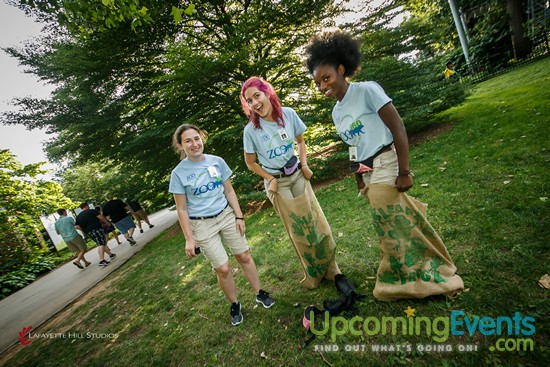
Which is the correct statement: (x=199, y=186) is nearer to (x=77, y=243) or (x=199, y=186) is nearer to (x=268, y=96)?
(x=268, y=96)

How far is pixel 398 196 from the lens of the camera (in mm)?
1992

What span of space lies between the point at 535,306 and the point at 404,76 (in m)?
7.20

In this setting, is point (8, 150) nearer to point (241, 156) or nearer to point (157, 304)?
point (241, 156)

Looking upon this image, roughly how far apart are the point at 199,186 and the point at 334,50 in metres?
1.77

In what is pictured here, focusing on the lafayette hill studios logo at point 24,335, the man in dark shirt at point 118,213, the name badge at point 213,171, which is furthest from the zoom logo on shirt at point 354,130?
the man in dark shirt at point 118,213

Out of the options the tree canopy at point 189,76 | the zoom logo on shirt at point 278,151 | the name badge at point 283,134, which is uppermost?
the tree canopy at point 189,76

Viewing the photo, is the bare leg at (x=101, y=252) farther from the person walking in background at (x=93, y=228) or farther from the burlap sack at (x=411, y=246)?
the burlap sack at (x=411, y=246)

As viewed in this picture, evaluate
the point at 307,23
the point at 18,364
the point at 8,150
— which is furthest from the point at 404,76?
the point at 8,150

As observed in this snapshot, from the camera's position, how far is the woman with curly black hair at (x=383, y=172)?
6.35 feet

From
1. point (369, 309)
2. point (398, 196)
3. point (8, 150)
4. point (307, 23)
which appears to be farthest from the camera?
point (8, 150)

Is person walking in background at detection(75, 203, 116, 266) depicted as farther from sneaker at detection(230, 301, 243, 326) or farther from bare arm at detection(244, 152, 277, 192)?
bare arm at detection(244, 152, 277, 192)

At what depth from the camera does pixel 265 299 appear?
2965 millimetres

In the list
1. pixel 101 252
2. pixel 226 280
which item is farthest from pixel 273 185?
pixel 101 252

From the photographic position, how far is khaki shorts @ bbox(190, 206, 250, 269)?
2629 mm
